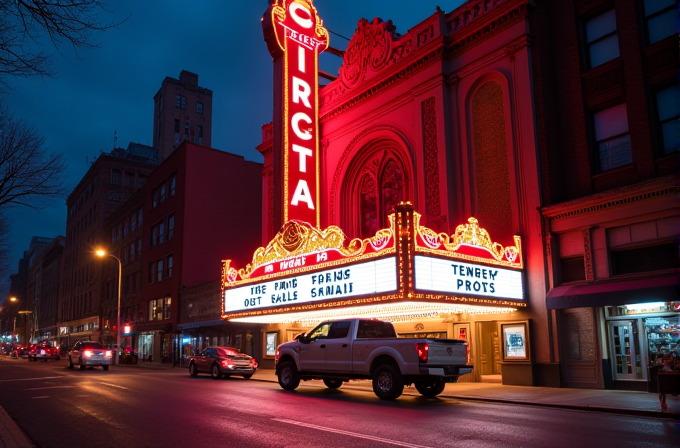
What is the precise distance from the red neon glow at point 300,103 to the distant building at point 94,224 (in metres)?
46.5

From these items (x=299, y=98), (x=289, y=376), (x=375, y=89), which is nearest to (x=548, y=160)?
(x=375, y=89)

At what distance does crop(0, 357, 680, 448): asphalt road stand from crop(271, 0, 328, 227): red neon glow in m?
11.3

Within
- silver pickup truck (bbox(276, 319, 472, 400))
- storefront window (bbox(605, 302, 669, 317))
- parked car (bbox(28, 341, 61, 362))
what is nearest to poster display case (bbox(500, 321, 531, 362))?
storefront window (bbox(605, 302, 669, 317))

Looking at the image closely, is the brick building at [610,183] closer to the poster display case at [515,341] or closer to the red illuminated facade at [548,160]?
the red illuminated facade at [548,160]

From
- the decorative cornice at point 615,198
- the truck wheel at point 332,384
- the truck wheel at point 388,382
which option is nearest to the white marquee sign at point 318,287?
the truck wheel at point 332,384

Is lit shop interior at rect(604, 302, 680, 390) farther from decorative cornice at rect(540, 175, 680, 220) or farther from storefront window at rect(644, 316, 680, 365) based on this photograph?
decorative cornice at rect(540, 175, 680, 220)

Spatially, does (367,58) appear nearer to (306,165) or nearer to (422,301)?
(306,165)

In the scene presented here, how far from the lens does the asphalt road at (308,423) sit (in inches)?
362

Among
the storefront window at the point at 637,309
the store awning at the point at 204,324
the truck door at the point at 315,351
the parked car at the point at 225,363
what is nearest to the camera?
the storefront window at the point at 637,309

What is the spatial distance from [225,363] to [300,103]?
482 inches

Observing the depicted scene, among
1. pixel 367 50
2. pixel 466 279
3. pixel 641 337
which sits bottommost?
pixel 641 337

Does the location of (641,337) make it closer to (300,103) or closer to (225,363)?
(225,363)

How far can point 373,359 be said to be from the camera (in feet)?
53.8

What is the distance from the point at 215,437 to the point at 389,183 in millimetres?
19638
